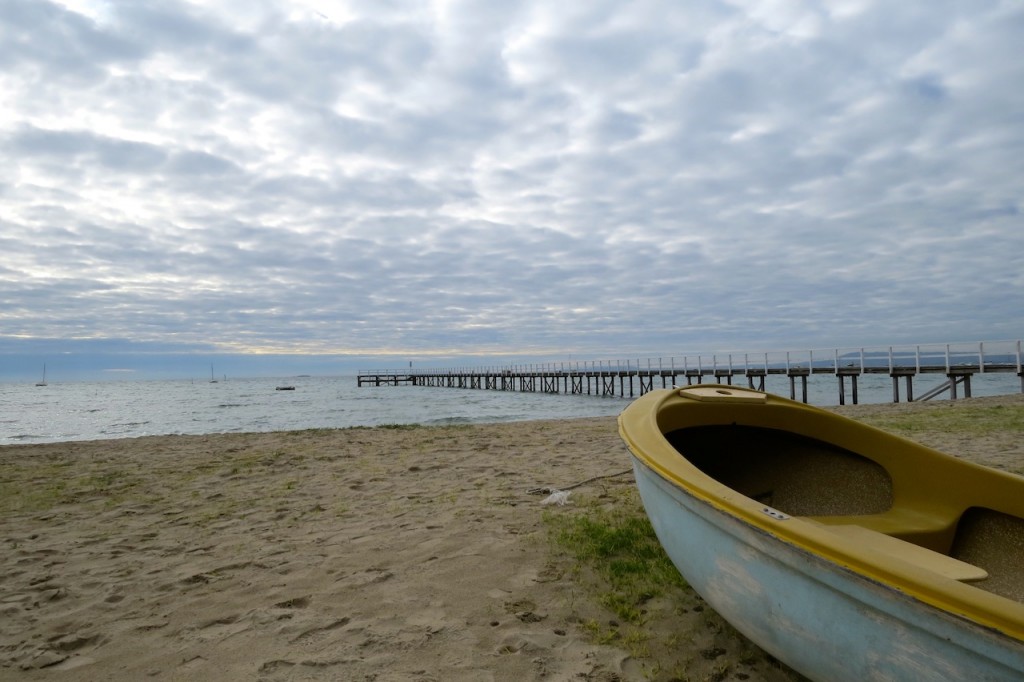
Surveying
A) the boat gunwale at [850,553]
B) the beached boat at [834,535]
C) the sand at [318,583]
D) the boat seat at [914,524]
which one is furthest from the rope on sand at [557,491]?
the boat gunwale at [850,553]

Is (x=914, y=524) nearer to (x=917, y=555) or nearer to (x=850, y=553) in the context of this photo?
(x=917, y=555)

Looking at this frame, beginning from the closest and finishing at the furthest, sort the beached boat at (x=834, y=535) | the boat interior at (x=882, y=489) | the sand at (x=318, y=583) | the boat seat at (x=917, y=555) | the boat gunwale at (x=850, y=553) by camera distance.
Answer: 1. the boat gunwale at (x=850, y=553)
2. the beached boat at (x=834, y=535)
3. the boat seat at (x=917, y=555)
4. the sand at (x=318, y=583)
5. the boat interior at (x=882, y=489)

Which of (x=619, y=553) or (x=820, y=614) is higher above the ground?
(x=820, y=614)

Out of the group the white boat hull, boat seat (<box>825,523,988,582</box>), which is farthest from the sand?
boat seat (<box>825,523,988,582</box>)

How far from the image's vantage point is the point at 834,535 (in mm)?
1849

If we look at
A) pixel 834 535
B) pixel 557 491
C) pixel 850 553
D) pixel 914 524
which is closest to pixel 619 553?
pixel 914 524

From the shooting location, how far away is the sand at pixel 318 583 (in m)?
2.79

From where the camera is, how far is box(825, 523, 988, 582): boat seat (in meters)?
2.61

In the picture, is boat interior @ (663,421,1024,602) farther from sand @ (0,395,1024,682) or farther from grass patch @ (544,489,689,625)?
sand @ (0,395,1024,682)

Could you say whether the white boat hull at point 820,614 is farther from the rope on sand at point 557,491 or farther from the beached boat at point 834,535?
the rope on sand at point 557,491

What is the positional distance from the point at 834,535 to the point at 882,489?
97.2 inches

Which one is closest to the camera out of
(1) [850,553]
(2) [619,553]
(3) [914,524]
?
(1) [850,553]

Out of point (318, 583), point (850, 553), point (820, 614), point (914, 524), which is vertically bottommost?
point (318, 583)

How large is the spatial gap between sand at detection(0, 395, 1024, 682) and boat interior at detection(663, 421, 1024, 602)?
1.22 metres
